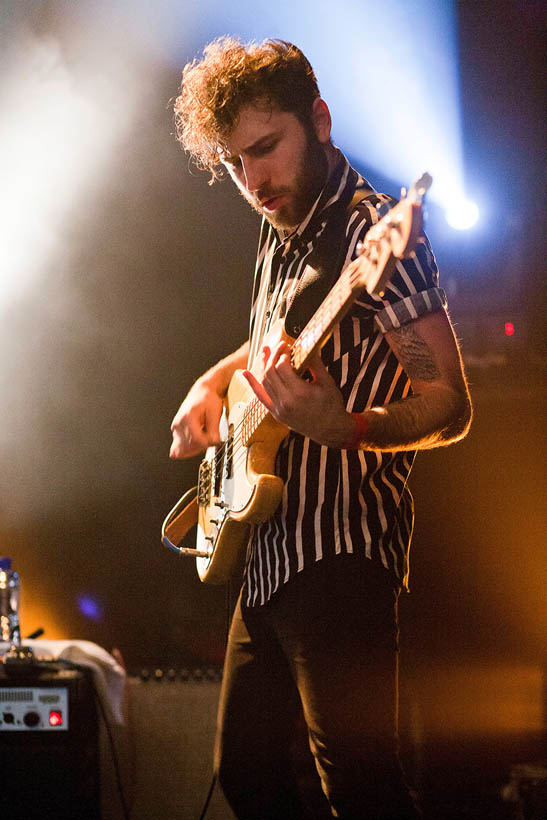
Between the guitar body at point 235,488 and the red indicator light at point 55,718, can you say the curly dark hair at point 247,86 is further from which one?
the red indicator light at point 55,718

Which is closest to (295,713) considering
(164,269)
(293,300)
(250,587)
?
(250,587)

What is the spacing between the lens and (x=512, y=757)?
2701 millimetres

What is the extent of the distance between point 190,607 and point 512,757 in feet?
4.34

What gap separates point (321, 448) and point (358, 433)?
22cm

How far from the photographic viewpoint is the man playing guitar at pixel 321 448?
1341 millimetres

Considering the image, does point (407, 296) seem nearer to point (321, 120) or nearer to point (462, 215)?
point (321, 120)

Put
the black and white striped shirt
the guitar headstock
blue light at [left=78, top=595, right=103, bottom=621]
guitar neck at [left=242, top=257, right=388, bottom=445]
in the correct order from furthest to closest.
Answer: blue light at [left=78, top=595, right=103, bottom=621], the black and white striped shirt, guitar neck at [left=242, top=257, right=388, bottom=445], the guitar headstock

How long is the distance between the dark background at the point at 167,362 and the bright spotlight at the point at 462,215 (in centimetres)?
5

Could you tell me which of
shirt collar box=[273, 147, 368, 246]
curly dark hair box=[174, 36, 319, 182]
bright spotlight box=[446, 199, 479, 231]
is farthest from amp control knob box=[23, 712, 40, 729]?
bright spotlight box=[446, 199, 479, 231]

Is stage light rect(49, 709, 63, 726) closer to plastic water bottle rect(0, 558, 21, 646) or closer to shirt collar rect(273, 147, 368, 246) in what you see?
→ plastic water bottle rect(0, 558, 21, 646)

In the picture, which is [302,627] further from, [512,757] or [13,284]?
[13,284]

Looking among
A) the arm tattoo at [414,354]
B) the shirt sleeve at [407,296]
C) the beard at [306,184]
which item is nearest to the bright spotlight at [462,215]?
the beard at [306,184]

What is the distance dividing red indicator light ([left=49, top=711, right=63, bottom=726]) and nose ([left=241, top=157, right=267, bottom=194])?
1.55m

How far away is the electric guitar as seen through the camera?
1242mm
